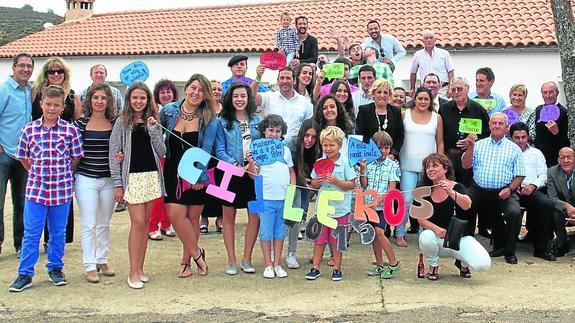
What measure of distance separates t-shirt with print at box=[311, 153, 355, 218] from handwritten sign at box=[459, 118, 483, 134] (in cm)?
151

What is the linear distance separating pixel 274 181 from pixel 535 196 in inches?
114

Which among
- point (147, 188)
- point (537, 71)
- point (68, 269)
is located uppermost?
point (537, 71)

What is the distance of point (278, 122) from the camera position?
18.6 feet

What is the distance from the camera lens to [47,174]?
17.0 ft

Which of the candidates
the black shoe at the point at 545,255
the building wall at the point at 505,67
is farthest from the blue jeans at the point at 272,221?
the building wall at the point at 505,67

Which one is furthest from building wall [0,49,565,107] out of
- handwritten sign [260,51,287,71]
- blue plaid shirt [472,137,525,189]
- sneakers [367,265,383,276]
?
sneakers [367,265,383,276]

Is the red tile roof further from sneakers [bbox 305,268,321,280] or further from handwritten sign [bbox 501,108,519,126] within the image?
sneakers [bbox 305,268,321,280]

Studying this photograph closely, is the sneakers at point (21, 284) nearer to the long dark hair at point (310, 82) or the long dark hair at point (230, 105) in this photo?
the long dark hair at point (230, 105)

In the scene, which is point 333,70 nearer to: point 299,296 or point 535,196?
point 535,196

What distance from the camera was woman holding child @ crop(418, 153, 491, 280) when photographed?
5.45 meters

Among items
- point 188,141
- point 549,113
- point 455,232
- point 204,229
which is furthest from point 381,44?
point 188,141

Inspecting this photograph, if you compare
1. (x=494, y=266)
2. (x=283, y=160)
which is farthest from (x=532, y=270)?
(x=283, y=160)

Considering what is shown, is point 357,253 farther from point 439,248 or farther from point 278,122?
point 278,122

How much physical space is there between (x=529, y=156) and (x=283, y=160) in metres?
2.79
